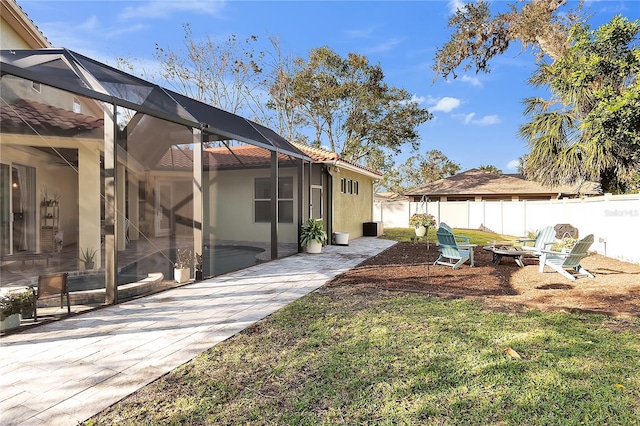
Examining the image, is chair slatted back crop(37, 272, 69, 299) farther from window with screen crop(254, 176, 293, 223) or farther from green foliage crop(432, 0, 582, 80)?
green foliage crop(432, 0, 582, 80)

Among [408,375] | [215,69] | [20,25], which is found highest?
[215,69]

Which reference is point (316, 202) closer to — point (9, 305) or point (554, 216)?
point (9, 305)

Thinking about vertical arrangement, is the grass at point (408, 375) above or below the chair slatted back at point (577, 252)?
below

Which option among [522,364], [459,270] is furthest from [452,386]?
[459,270]

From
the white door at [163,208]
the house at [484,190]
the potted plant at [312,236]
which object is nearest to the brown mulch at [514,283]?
the potted plant at [312,236]

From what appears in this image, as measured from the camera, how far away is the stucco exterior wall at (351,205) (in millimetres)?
13648

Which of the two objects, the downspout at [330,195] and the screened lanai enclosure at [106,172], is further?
the downspout at [330,195]

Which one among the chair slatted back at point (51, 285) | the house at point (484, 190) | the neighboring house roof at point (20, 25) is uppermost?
the neighboring house roof at point (20, 25)

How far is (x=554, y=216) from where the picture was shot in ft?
48.4

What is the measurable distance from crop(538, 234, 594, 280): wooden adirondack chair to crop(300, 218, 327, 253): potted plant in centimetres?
587

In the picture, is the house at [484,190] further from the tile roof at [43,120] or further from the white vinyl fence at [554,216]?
the tile roof at [43,120]

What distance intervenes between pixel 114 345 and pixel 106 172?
2.59m

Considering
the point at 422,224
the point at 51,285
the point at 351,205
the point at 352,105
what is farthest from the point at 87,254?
the point at 352,105

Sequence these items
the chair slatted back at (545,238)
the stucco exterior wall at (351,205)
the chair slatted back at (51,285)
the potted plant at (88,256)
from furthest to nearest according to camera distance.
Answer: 1. the stucco exterior wall at (351,205)
2. the chair slatted back at (545,238)
3. the potted plant at (88,256)
4. the chair slatted back at (51,285)
